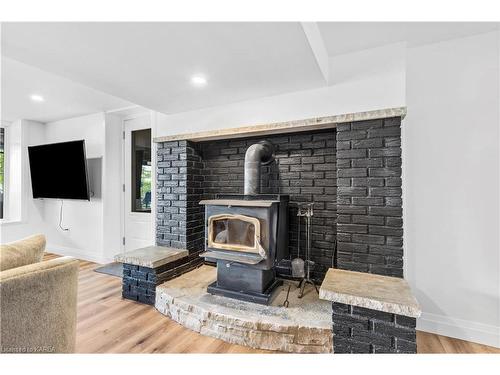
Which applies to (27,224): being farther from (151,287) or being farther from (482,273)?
(482,273)

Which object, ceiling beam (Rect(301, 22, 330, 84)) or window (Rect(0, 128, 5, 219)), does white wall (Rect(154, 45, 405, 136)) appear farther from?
window (Rect(0, 128, 5, 219))

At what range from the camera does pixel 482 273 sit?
6.22 feet

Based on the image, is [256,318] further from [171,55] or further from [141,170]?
[141,170]

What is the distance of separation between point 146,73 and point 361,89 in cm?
177

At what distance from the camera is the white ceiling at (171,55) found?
142 centimetres

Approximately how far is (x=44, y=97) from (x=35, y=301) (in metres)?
3.27

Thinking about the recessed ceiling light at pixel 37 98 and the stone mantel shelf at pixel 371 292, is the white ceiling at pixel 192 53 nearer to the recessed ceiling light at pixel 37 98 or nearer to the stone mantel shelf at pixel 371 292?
the recessed ceiling light at pixel 37 98

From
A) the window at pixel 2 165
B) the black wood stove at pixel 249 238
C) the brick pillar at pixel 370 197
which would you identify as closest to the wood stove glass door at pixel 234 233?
the black wood stove at pixel 249 238

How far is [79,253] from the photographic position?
13.5ft

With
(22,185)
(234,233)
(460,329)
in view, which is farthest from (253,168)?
(22,185)

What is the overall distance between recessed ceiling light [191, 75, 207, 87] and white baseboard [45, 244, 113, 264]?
3177 millimetres

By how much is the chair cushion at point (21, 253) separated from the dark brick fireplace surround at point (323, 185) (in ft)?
5.17

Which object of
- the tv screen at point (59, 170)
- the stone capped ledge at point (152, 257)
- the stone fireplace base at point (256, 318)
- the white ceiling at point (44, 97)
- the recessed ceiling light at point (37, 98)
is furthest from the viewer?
the tv screen at point (59, 170)
